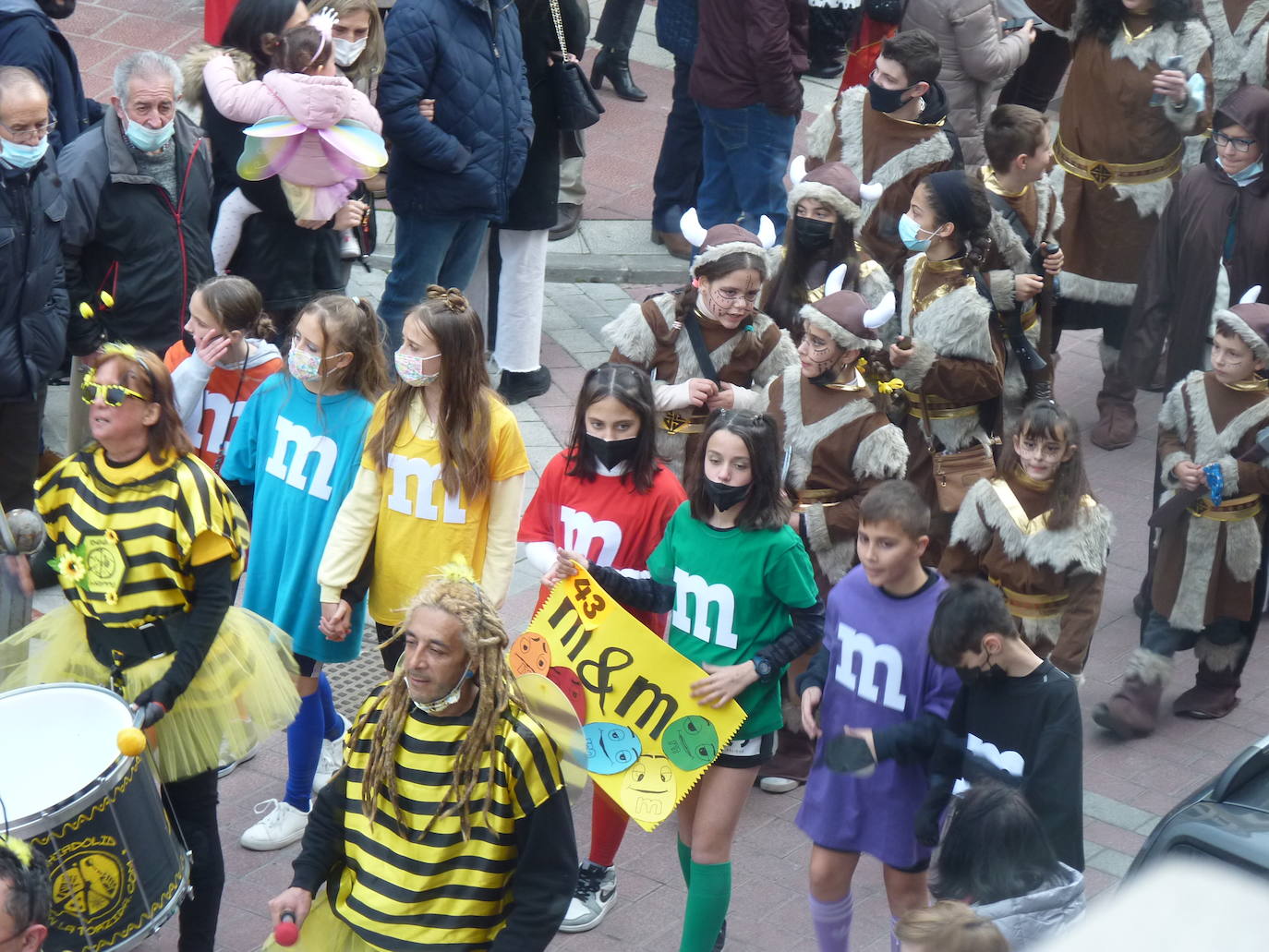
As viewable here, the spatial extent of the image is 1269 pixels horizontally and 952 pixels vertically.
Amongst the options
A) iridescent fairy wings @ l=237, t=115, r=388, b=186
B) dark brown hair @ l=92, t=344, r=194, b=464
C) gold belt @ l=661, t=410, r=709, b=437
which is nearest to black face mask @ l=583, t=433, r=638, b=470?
gold belt @ l=661, t=410, r=709, b=437

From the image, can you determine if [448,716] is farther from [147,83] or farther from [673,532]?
[147,83]

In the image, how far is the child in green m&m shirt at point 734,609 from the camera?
4.89 metres

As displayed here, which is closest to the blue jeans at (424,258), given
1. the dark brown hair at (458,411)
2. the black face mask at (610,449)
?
the dark brown hair at (458,411)

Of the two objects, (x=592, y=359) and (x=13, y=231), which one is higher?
(x=13, y=231)

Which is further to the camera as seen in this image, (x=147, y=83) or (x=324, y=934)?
(x=147, y=83)

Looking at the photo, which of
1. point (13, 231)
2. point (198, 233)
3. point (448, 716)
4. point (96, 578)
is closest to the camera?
point (448, 716)

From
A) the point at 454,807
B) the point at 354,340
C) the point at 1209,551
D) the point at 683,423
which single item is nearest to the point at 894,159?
the point at 683,423

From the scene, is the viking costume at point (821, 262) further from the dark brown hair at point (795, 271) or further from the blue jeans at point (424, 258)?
the blue jeans at point (424, 258)

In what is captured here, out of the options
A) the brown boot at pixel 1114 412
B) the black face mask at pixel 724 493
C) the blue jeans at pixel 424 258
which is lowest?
the brown boot at pixel 1114 412

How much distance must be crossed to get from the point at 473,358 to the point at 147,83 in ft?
7.02

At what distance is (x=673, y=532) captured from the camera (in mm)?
5066

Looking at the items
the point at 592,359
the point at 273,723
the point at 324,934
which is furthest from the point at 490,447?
the point at 592,359

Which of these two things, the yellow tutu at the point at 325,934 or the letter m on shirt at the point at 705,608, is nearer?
the yellow tutu at the point at 325,934

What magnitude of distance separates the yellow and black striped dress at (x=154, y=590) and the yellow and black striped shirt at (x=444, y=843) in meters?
1.11
